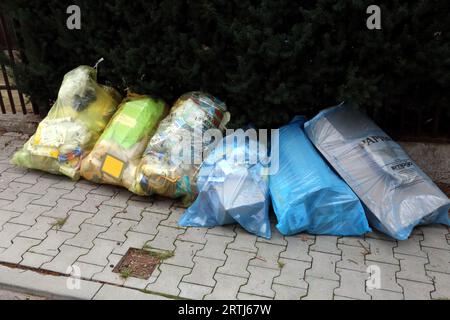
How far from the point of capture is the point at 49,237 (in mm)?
3146

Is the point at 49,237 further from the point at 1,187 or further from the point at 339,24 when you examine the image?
the point at 339,24

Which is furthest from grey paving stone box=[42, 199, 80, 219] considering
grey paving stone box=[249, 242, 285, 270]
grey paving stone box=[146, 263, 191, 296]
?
grey paving stone box=[249, 242, 285, 270]

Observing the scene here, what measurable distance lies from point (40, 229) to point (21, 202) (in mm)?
475

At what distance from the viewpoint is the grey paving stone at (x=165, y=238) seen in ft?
10.1

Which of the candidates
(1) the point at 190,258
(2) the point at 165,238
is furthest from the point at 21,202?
(1) the point at 190,258

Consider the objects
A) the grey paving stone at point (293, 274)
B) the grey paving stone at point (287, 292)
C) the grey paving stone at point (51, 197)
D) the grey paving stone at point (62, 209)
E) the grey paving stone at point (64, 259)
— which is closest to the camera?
the grey paving stone at point (287, 292)

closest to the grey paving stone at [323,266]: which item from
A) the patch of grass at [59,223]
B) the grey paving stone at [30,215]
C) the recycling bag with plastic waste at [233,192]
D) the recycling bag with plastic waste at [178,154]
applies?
the recycling bag with plastic waste at [233,192]

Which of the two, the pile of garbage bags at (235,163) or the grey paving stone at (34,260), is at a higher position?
the pile of garbage bags at (235,163)

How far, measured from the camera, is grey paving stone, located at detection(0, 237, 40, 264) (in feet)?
9.63

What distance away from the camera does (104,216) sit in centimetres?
340

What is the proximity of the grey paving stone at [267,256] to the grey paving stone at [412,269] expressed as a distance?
763 mm

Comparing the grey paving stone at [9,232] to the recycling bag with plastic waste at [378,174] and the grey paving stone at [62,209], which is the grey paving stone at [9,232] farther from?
the recycling bag with plastic waste at [378,174]

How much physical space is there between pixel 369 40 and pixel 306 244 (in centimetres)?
151

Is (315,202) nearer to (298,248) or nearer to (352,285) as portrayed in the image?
(298,248)
